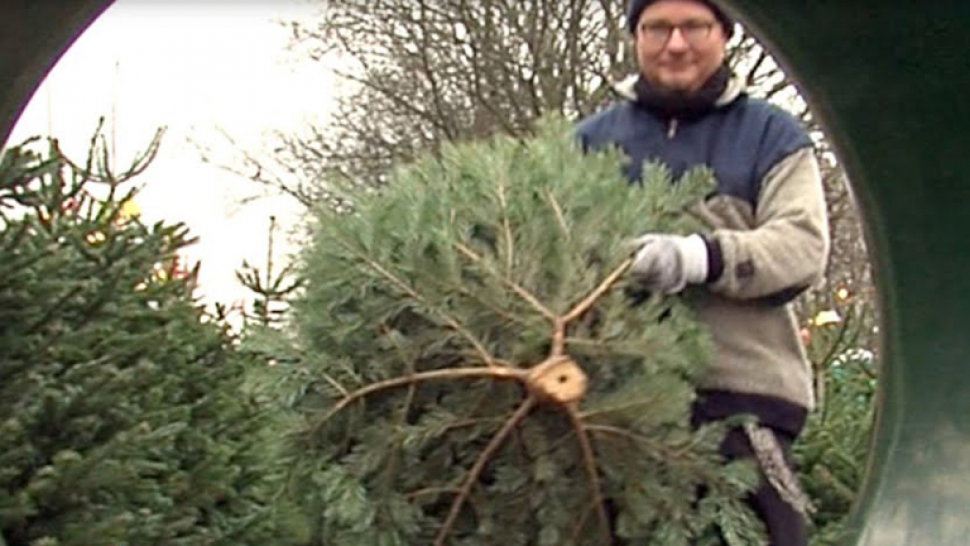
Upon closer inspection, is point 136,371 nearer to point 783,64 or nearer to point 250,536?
point 250,536

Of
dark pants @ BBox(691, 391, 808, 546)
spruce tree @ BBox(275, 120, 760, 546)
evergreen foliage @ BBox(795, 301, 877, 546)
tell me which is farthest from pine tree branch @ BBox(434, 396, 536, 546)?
evergreen foliage @ BBox(795, 301, 877, 546)

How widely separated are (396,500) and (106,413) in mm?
680

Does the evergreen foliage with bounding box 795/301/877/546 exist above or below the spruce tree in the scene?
below

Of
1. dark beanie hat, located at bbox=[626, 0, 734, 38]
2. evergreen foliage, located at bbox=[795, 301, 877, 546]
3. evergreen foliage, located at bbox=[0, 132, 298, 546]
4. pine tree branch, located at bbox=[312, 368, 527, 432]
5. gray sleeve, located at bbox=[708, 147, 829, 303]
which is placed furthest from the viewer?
evergreen foliage, located at bbox=[795, 301, 877, 546]

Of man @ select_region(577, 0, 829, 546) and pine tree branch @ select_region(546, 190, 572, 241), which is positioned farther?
man @ select_region(577, 0, 829, 546)

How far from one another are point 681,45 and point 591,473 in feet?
1.59

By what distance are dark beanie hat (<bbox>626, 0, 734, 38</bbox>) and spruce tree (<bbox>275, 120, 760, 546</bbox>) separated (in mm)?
237

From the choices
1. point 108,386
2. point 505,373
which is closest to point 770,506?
point 505,373

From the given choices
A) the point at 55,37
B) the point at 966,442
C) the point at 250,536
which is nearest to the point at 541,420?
the point at 966,442

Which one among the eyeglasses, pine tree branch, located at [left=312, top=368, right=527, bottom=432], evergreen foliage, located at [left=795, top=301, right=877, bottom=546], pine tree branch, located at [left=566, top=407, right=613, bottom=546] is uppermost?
the eyeglasses

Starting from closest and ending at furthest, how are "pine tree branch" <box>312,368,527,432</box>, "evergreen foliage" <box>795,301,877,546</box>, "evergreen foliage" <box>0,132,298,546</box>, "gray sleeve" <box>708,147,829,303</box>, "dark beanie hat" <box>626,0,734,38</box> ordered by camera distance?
1. "pine tree branch" <box>312,368,527,432</box>
2. "gray sleeve" <box>708,147,829,303</box>
3. "dark beanie hat" <box>626,0,734,38</box>
4. "evergreen foliage" <box>0,132,298,546</box>
5. "evergreen foliage" <box>795,301,877,546</box>

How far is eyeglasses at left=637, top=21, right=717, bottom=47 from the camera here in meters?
1.92

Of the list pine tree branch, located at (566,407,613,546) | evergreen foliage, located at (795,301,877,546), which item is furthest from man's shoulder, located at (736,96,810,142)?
evergreen foliage, located at (795,301,877,546)

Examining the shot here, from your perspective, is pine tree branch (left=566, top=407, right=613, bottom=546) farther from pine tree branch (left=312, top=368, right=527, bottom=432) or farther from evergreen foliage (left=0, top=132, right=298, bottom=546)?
evergreen foliage (left=0, top=132, right=298, bottom=546)
